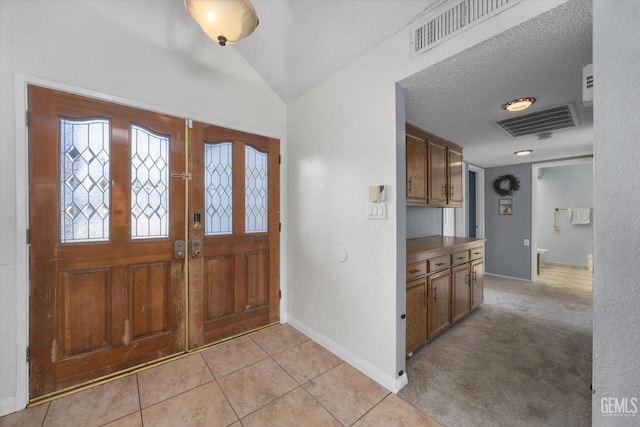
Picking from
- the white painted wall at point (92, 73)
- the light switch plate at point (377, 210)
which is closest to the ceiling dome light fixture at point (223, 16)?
the white painted wall at point (92, 73)

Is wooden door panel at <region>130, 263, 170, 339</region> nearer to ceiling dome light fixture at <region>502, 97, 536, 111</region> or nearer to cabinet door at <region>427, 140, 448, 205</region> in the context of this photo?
cabinet door at <region>427, 140, 448, 205</region>

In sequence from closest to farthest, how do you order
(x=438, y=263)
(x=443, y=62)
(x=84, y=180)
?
(x=443, y=62) < (x=84, y=180) < (x=438, y=263)

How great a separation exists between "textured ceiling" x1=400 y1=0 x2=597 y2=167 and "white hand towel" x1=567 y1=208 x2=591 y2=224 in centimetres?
358

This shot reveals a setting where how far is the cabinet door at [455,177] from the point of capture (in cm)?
304

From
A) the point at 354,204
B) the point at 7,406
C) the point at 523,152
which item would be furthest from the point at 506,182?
the point at 7,406

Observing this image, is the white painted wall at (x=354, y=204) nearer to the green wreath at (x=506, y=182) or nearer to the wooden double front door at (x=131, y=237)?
the wooden double front door at (x=131, y=237)

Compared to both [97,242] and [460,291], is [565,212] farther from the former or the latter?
[97,242]

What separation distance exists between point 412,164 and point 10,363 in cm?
331

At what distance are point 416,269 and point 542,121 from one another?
78.6 inches

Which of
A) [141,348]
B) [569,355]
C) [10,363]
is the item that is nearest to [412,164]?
[569,355]

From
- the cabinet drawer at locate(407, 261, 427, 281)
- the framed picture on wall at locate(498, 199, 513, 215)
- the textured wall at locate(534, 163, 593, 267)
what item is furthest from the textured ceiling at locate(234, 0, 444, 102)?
the textured wall at locate(534, 163, 593, 267)

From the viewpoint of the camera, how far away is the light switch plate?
1781mm

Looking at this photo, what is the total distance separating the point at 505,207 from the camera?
4570 mm

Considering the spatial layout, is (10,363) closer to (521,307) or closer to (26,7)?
(26,7)
